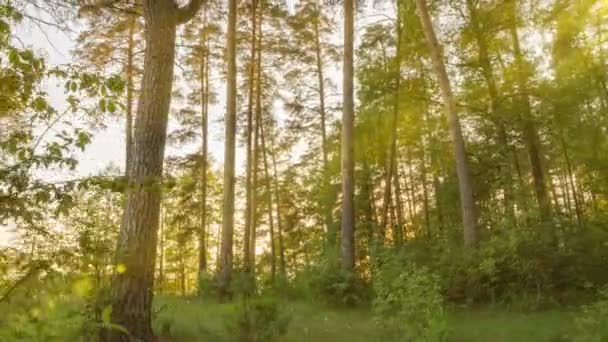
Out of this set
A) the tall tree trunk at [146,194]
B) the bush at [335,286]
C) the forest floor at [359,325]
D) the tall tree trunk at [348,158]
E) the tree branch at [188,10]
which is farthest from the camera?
the tall tree trunk at [348,158]

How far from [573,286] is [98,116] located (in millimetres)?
9799

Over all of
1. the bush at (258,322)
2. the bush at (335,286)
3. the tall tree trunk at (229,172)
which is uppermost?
the tall tree trunk at (229,172)

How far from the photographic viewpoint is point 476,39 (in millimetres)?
12898

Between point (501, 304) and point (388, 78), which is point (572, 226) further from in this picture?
point (388, 78)

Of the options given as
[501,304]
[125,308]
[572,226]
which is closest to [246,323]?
[125,308]

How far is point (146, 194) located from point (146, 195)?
1cm

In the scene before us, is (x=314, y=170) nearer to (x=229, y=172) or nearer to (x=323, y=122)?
(x=323, y=122)

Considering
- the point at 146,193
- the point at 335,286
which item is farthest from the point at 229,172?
the point at 146,193

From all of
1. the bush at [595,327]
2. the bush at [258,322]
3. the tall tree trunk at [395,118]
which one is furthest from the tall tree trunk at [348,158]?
the bush at [595,327]

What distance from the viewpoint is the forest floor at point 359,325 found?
255 inches

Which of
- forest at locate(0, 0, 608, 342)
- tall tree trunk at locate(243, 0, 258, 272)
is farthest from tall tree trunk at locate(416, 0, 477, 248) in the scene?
tall tree trunk at locate(243, 0, 258, 272)

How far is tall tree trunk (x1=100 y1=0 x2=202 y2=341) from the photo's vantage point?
16.8 feet

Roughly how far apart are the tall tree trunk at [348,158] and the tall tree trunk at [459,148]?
185 cm

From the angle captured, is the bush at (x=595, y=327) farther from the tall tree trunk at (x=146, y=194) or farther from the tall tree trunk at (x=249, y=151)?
the tall tree trunk at (x=249, y=151)
